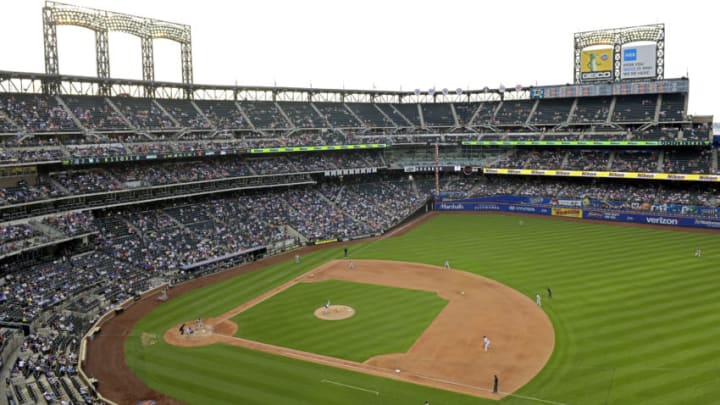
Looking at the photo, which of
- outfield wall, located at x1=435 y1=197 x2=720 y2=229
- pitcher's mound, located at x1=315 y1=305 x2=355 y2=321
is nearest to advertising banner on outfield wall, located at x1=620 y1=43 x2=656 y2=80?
outfield wall, located at x1=435 y1=197 x2=720 y2=229

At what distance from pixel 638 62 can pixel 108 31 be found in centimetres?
6825

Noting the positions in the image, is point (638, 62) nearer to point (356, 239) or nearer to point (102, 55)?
point (356, 239)

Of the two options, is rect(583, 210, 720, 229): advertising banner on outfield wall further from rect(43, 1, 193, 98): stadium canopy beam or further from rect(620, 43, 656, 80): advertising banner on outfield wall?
rect(43, 1, 193, 98): stadium canopy beam

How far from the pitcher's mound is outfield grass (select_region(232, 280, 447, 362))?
1.48 feet

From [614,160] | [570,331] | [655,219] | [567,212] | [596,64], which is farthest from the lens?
[596,64]

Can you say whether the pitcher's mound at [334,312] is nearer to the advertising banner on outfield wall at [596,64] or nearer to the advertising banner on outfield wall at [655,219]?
the advertising banner on outfield wall at [655,219]

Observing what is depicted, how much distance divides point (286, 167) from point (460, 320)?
125 feet

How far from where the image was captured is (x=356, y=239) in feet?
182

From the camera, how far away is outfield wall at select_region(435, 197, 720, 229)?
53062 millimetres

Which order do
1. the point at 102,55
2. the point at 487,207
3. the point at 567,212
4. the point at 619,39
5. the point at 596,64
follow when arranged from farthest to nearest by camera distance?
the point at 596,64 → the point at 619,39 → the point at 487,207 → the point at 567,212 → the point at 102,55

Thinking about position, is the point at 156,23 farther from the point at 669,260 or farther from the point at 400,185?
the point at 669,260

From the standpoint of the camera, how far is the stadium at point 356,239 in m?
24.4

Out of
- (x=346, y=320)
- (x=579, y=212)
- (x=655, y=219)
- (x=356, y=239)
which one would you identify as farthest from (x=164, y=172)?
(x=655, y=219)

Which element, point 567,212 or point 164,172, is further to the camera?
point 567,212
